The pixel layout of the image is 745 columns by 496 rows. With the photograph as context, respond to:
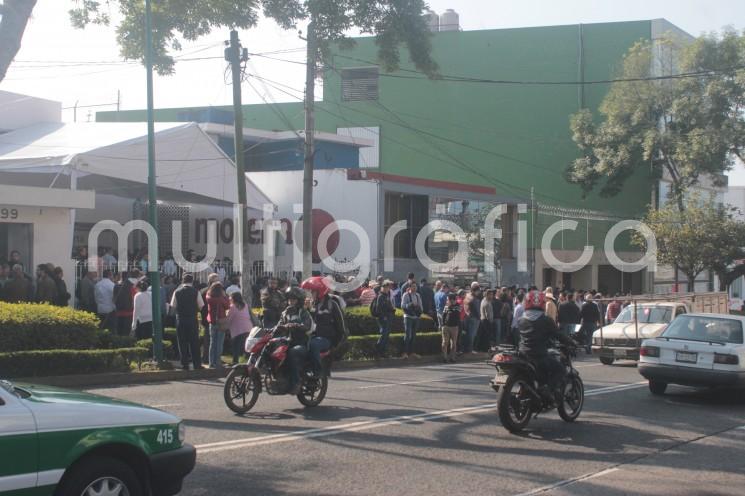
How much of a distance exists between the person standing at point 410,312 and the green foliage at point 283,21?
17.6 ft

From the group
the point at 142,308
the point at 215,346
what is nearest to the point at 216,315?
the point at 215,346

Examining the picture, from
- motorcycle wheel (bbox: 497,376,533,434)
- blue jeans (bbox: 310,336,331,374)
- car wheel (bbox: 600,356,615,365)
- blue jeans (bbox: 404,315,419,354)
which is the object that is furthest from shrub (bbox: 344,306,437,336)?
motorcycle wheel (bbox: 497,376,533,434)

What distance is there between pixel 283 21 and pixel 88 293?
294 inches

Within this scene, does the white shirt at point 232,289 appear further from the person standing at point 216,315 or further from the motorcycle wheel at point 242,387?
the motorcycle wheel at point 242,387

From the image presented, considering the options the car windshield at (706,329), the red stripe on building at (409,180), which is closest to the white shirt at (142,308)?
the car windshield at (706,329)

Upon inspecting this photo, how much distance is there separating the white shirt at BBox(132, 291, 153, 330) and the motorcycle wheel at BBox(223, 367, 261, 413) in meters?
7.09

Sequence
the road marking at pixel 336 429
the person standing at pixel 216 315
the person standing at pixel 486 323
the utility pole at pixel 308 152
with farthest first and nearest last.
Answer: the person standing at pixel 486 323 < the utility pole at pixel 308 152 < the person standing at pixel 216 315 < the road marking at pixel 336 429

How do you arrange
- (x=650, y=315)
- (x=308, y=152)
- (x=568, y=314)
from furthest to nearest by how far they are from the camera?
(x=568, y=314) < (x=308, y=152) < (x=650, y=315)

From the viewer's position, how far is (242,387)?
35.6 feet

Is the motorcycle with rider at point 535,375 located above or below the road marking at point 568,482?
above

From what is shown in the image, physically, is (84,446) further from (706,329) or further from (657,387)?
(706,329)

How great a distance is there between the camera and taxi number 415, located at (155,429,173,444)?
19.0 feet

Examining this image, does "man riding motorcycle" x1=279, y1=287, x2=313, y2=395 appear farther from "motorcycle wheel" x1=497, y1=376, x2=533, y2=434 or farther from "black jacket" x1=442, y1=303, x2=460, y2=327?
"black jacket" x1=442, y1=303, x2=460, y2=327

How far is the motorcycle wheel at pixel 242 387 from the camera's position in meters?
10.8
